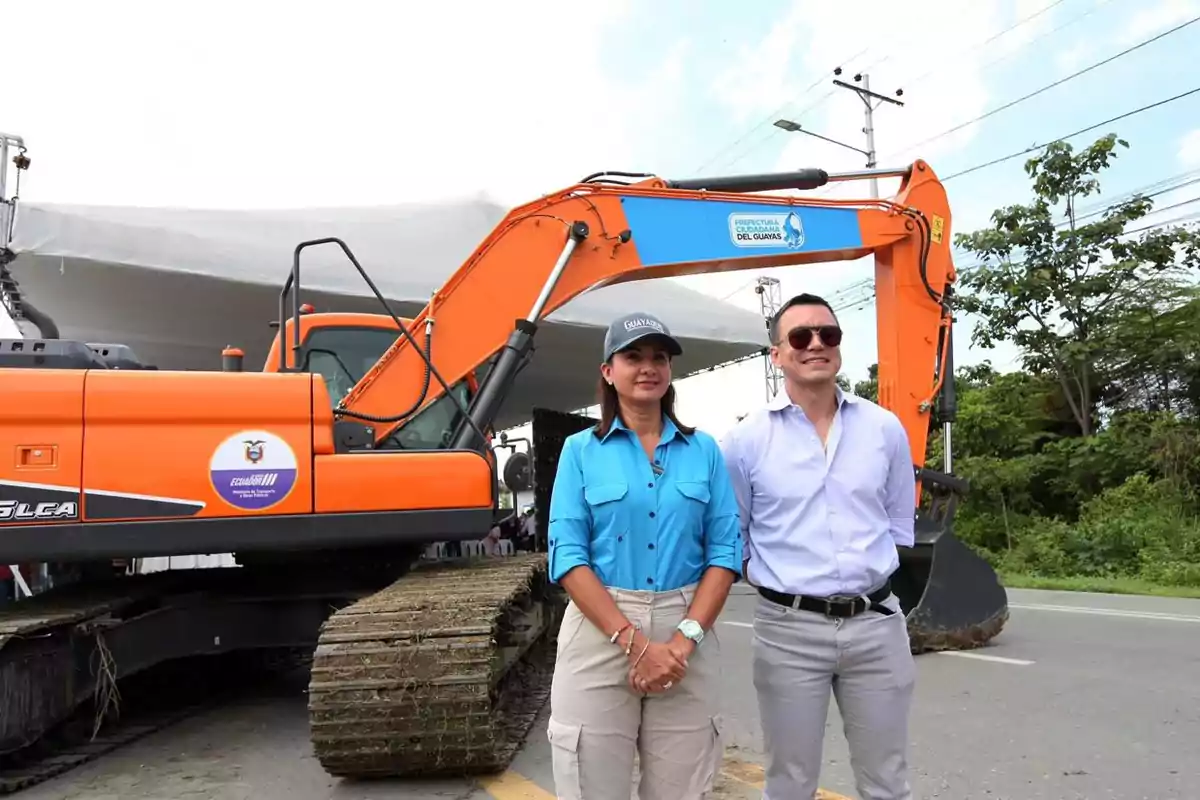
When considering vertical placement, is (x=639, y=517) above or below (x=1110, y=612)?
above

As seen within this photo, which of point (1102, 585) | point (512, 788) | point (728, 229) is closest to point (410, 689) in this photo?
point (512, 788)

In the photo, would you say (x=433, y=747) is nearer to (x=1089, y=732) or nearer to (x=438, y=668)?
(x=438, y=668)

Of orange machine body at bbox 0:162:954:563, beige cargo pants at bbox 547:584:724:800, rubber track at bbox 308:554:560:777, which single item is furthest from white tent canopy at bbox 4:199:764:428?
beige cargo pants at bbox 547:584:724:800

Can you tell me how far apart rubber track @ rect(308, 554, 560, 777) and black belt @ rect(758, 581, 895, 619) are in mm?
1818

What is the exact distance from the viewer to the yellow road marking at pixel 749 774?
13.1 ft

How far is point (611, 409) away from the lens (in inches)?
108

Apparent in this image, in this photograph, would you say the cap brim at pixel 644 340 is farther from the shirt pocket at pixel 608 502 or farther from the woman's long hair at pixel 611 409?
the shirt pocket at pixel 608 502

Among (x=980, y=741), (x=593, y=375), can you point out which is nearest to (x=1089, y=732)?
(x=980, y=741)

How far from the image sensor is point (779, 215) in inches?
269

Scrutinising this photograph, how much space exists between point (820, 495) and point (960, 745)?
2656mm

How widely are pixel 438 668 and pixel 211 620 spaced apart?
2.26 meters

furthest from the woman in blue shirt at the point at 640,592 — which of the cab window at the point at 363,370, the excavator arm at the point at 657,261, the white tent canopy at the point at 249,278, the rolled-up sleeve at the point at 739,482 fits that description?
the white tent canopy at the point at 249,278

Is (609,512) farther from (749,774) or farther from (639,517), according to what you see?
(749,774)

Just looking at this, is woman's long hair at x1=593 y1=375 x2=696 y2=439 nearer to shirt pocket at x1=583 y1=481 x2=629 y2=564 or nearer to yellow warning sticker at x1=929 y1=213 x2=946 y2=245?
shirt pocket at x1=583 y1=481 x2=629 y2=564
